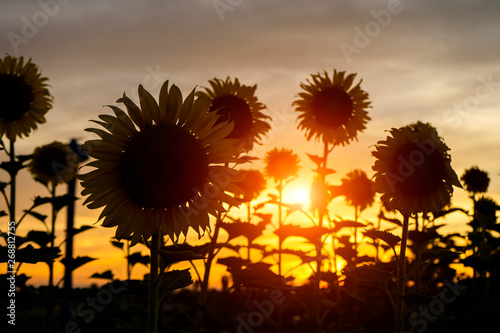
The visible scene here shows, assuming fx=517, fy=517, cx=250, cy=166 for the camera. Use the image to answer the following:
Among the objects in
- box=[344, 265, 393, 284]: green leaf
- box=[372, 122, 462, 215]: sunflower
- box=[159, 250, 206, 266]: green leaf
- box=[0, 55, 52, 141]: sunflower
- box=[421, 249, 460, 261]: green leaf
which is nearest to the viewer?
box=[159, 250, 206, 266]: green leaf

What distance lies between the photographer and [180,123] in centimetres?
346

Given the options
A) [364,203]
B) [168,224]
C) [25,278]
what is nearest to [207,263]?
[168,224]

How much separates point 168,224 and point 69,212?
10.2m

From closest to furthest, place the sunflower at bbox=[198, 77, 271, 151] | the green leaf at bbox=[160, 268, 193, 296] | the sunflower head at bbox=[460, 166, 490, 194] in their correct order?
the green leaf at bbox=[160, 268, 193, 296]
the sunflower at bbox=[198, 77, 271, 151]
the sunflower head at bbox=[460, 166, 490, 194]

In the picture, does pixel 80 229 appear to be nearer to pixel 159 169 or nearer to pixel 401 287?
pixel 159 169

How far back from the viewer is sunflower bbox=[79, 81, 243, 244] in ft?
10.9

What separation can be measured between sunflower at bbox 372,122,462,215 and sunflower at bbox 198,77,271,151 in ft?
4.42

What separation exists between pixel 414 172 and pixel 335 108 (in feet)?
8.20

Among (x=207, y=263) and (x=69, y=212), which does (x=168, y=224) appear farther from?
(x=69, y=212)

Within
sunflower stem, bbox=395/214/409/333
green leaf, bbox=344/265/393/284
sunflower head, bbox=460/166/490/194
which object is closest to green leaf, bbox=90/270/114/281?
green leaf, bbox=344/265/393/284

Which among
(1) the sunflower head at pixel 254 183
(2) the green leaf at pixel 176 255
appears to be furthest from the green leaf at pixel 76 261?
(2) the green leaf at pixel 176 255

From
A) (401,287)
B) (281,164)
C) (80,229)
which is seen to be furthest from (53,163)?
(401,287)

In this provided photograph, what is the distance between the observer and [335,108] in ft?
22.1

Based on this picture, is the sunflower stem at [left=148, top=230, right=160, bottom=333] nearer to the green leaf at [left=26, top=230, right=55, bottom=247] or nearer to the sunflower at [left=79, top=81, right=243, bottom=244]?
the sunflower at [left=79, top=81, right=243, bottom=244]
